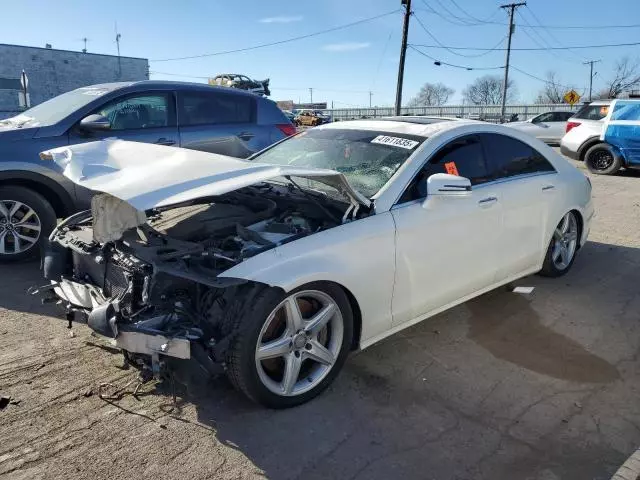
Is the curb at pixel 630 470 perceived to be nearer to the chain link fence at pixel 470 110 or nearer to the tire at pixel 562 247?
the tire at pixel 562 247

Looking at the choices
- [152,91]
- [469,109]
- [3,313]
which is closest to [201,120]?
[152,91]

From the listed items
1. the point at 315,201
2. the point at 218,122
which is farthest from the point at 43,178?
the point at 315,201

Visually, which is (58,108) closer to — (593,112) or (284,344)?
(284,344)

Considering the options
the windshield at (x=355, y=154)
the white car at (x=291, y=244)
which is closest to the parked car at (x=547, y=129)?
the white car at (x=291, y=244)

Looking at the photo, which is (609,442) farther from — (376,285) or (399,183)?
(399,183)

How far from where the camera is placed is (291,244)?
116 inches

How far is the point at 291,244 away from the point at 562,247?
3.45 meters

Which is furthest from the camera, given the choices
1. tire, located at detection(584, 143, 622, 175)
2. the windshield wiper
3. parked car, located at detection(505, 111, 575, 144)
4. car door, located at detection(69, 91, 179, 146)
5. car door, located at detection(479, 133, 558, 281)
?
parked car, located at detection(505, 111, 575, 144)

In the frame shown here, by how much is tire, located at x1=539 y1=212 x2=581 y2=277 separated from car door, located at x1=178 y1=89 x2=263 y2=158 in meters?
3.64

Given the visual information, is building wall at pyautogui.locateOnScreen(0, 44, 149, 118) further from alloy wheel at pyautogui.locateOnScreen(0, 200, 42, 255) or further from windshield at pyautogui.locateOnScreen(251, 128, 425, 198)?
windshield at pyautogui.locateOnScreen(251, 128, 425, 198)

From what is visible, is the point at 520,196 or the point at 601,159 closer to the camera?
the point at 520,196

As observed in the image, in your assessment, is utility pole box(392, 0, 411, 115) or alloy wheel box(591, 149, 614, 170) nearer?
alloy wheel box(591, 149, 614, 170)

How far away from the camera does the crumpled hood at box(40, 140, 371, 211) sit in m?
2.74

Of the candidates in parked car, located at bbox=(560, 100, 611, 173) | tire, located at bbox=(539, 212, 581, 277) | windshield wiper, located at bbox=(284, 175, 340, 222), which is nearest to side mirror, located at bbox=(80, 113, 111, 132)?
windshield wiper, located at bbox=(284, 175, 340, 222)
